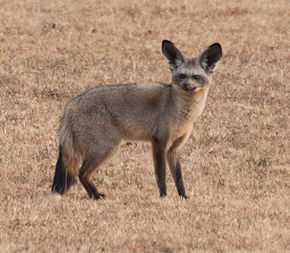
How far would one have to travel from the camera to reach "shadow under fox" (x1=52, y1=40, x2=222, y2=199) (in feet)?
34.7

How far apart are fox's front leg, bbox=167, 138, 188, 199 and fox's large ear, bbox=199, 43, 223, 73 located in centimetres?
93

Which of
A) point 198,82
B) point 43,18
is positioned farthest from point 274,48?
point 198,82

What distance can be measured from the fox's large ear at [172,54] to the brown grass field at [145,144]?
1.61m

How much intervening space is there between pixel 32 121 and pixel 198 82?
5.04m

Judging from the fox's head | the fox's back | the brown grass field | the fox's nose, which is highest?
the fox's head

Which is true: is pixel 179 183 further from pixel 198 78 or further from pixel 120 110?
pixel 198 78

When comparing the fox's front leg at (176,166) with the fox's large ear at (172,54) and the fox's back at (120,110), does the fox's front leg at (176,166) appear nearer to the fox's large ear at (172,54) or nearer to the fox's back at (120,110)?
the fox's back at (120,110)

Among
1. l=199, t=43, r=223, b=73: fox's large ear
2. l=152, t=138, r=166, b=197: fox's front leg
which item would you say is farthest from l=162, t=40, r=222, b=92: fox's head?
l=152, t=138, r=166, b=197: fox's front leg

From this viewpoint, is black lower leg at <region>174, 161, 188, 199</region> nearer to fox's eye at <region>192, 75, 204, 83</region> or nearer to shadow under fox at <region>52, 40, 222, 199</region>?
shadow under fox at <region>52, 40, 222, 199</region>

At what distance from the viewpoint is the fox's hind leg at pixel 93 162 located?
1051 cm

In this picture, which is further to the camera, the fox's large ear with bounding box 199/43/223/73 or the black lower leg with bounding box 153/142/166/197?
the fox's large ear with bounding box 199/43/223/73

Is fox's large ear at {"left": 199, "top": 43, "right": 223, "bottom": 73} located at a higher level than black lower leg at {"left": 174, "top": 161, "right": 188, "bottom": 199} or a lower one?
higher

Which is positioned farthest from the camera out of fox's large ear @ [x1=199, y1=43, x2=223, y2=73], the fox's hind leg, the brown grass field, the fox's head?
fox's large ear @ [x1=199, y1=43, x2=223, y2=73]

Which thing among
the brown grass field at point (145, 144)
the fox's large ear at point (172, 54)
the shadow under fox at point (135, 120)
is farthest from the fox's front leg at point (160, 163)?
the fox's large ear at point (172, 54)
